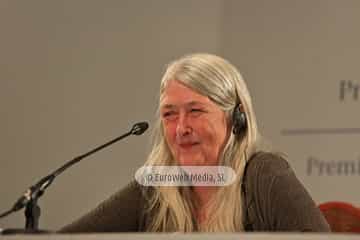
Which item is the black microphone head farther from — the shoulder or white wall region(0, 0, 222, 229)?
the shoulder

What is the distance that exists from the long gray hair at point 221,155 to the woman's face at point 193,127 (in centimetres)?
2

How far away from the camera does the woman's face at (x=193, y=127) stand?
1.86 meters

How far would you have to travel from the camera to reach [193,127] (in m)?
1.87

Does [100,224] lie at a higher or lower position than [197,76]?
lower

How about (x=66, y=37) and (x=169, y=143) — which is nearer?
(x=169, y=143)

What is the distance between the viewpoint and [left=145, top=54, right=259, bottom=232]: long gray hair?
1815 millimetres

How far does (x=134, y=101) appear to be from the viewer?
243 cm

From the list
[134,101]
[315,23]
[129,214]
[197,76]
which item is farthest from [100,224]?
[315,23]

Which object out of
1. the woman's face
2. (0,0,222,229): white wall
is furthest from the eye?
(0,0,222,229): white wall

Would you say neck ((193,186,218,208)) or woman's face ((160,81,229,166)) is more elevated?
woman's face ((160,81,229,166))

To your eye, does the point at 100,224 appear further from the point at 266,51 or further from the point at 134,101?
the point at 266,51

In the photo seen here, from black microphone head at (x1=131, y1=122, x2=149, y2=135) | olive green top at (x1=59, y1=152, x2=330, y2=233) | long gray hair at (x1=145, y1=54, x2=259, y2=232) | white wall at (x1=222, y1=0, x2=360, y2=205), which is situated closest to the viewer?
olive green top at (x1=59, y1=152, x2=330, y2=233)

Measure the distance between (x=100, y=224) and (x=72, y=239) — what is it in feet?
2.19

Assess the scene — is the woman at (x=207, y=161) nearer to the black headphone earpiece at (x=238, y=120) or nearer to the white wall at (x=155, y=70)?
the black headphone earpiece at (x=238, y=120)
